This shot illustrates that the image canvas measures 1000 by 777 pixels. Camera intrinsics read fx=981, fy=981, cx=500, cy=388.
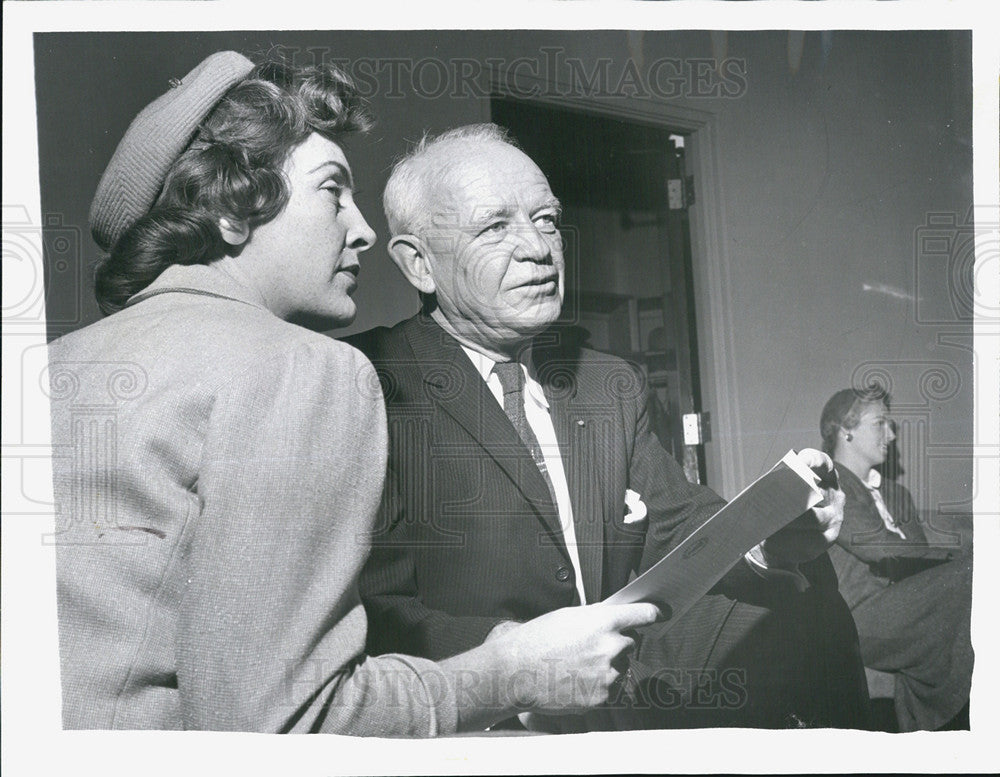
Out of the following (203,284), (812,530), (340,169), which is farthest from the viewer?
(812,530)

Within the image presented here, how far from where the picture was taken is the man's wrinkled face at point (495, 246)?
2.18 metres

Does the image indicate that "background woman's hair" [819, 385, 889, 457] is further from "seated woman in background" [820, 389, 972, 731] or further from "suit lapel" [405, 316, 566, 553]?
"suit lapel" [405, 316, 566, 553]

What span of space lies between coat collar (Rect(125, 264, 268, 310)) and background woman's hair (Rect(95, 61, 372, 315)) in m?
0.02

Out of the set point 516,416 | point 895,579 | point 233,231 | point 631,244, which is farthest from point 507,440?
point 895,579

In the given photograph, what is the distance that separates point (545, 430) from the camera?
222 centimetres

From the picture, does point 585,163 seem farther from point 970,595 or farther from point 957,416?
point 970,595

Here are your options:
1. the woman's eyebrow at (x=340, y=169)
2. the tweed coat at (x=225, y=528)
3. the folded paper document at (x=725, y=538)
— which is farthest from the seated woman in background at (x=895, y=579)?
the woman's eyebrow at (x=340, y=169)

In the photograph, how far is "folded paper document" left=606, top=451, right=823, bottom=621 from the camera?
6.81 ft

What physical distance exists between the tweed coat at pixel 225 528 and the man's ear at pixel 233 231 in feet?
0.25

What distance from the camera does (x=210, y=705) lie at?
6.47 ft

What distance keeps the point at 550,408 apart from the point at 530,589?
0.41m

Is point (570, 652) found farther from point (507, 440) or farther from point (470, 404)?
point (470, 404)

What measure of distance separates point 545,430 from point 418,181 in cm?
63

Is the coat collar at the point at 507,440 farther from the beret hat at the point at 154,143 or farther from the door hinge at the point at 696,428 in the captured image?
the beret hat at the point at 154,143
